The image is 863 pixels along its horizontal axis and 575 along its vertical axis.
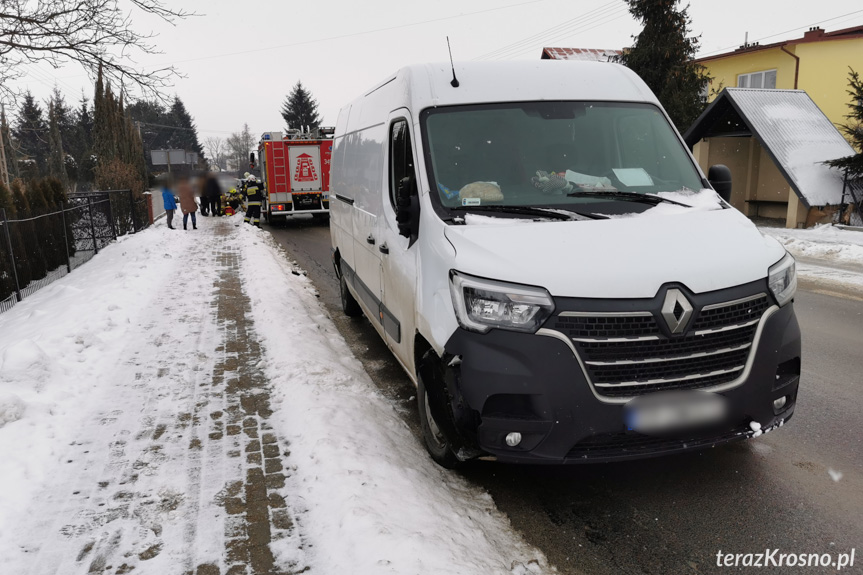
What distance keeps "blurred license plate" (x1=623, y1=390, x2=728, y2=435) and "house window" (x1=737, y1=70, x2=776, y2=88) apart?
86.6ft

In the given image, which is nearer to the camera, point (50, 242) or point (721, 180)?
point (721, 180)

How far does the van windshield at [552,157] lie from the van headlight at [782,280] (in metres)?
0.84

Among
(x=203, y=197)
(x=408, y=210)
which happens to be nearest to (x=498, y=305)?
(x=408, y=210)

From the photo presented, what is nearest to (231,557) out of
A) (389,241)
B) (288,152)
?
(389,241)

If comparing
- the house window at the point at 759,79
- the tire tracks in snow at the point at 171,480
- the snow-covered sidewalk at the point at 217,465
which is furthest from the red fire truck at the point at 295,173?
the house window at the point at 759,79

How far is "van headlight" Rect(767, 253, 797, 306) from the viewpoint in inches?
132

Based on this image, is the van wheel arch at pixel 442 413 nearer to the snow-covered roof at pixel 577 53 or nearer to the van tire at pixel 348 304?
the van tire at pixel 348 304

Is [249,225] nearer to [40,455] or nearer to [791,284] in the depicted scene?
[40,455]

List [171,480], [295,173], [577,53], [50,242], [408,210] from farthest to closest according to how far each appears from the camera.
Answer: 1. [577,53]
2. [295,173]
3. [50,242]
4. [408,210]
5. [171,480]

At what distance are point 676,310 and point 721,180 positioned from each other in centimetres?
203

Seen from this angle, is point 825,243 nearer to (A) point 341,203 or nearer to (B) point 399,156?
(A) point 341,203

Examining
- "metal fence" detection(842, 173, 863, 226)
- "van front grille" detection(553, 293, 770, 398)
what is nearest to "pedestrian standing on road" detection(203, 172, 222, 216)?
"metal fence" detection(842, 173, 863, 226)

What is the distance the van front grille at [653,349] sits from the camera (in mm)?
3057

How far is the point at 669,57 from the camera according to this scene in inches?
866
